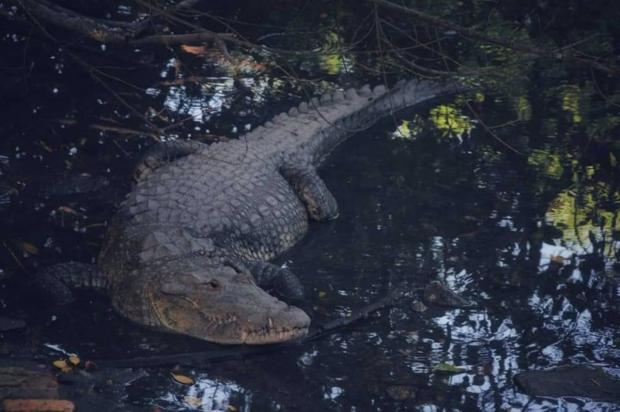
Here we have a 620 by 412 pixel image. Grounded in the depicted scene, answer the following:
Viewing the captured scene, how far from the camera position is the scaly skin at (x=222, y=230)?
4.99 meters

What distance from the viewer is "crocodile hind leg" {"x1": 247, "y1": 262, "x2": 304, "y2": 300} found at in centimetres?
564

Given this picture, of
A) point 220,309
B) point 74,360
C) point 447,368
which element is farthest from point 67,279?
point 447,368

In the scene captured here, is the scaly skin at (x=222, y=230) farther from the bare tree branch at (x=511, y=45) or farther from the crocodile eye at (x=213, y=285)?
the bare tree branch at (x=511, y=45)

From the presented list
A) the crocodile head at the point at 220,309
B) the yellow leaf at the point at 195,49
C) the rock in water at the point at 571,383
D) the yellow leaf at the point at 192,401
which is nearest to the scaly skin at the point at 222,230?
the crocodile head at the point at 220,309

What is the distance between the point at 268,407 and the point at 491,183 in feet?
12.5

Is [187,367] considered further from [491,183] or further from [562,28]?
[562,28]

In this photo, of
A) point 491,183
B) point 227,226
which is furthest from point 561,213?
point 227,226

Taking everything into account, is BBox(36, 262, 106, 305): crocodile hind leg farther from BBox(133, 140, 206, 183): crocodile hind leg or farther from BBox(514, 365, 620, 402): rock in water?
BBox(514, 365, 620, 402): rock in water

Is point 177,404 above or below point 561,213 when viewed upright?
below

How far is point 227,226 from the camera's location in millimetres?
6027

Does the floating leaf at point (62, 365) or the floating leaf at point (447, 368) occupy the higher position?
the floating leaf at point (447, 368)

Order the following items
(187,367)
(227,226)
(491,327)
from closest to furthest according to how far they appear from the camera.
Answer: (187,367), (491,327), (227,226)

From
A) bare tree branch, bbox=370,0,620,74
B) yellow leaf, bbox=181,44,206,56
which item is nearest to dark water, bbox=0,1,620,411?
yellow leaf, bbox=181,44,206,56

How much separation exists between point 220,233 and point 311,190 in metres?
1.29
